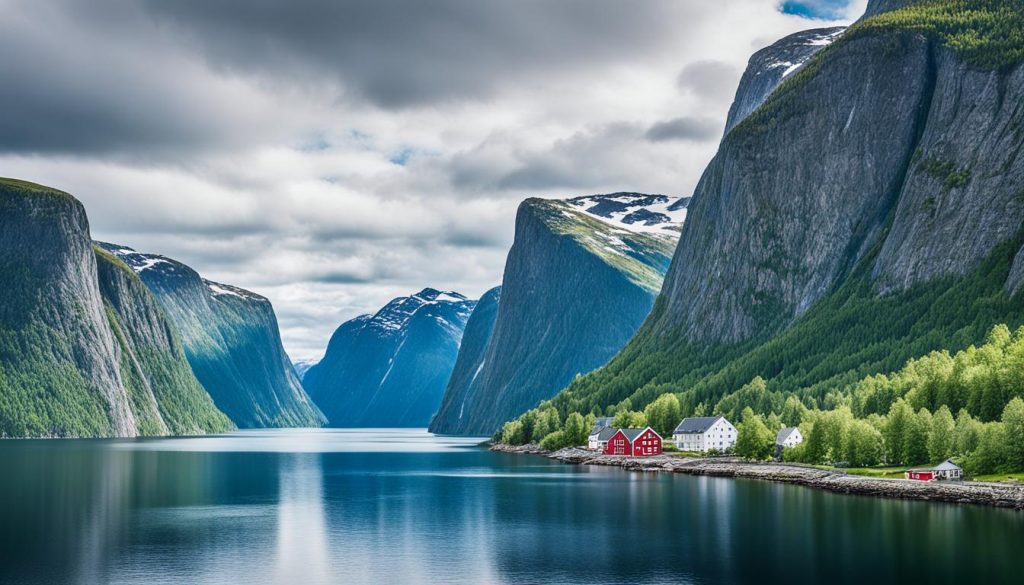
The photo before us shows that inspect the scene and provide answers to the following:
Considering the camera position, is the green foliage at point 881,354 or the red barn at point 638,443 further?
the red barn at point 638,443

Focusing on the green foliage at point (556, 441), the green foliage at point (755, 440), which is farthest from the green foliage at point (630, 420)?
the green foliage at point (755, 440)

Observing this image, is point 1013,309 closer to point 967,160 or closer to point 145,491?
point 967,160

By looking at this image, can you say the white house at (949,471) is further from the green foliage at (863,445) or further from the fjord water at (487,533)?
the green foliage at (863,445)

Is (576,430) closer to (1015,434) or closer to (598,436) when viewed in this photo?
(598,436)

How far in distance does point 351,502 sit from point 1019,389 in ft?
205

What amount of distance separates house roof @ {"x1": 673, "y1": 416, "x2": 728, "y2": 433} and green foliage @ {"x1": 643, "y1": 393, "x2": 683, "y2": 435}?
11.1 metres

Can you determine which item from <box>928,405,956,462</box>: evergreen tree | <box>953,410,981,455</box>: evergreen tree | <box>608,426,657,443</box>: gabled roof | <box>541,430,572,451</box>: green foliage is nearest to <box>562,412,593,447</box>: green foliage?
<box>541,430,572,451</box>: green foliage

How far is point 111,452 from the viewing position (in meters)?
187

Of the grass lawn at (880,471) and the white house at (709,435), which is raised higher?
the white house at (709,435)

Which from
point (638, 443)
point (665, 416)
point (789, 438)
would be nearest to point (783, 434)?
point (789, 438)

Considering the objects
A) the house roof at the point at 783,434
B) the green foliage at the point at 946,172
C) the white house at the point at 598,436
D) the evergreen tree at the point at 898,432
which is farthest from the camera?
the green foliage at the point at 946,172

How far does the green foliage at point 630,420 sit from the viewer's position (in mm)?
174250

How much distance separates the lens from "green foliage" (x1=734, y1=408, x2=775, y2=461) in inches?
5251

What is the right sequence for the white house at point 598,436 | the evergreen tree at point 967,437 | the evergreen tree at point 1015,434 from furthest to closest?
the white house at point 598,436 → the evergreen tree at point 967,437 → the evergreen tree at point 1015,434
